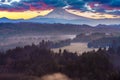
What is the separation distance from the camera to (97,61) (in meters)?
139

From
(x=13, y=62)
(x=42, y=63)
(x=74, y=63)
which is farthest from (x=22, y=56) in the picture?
(x=74, y=63)

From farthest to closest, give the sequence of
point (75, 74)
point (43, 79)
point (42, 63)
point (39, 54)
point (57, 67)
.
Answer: point (39, 54)
point (42, 63)
point (57, 67)
point (75, 74)
point (43, 79)

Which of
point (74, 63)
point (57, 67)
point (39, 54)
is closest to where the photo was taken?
point (57, 67)

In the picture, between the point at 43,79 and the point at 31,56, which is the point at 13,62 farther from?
the point at 43,79

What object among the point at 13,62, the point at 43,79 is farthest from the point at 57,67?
the point at 13,62

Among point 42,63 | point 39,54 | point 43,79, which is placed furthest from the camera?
point 39,54

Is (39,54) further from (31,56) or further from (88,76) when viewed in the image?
(88,76)

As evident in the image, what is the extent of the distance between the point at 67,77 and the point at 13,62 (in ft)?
170

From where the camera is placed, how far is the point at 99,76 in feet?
426

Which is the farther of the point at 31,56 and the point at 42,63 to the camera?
the point at 31,56

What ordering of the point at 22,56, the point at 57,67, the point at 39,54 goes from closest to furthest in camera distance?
the point at 57,67, the point at 22,56, the point at 39,54

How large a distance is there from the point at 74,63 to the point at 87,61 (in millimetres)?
9646

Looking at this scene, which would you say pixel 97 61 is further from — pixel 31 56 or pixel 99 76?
pixel 31 56

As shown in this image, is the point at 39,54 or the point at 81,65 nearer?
the point at 81,65
